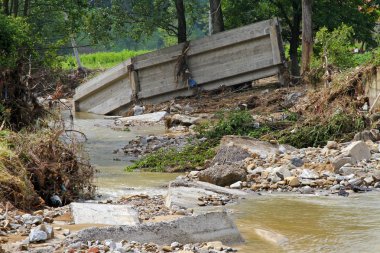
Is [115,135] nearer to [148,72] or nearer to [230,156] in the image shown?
[148,72]

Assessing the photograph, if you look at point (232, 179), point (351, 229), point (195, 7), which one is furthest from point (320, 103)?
point (195, 7)

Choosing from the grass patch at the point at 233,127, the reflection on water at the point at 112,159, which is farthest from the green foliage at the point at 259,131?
the reflection on water at the point at 112,159

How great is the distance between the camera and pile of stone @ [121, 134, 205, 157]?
15625mm

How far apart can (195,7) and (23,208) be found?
68.4 feet

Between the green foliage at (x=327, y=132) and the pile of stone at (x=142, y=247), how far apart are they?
21.4 feet

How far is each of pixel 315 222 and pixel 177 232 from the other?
2.04 meters

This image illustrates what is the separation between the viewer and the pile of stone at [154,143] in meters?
15.6

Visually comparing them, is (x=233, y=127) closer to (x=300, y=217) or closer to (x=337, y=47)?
(x=337, y=47)

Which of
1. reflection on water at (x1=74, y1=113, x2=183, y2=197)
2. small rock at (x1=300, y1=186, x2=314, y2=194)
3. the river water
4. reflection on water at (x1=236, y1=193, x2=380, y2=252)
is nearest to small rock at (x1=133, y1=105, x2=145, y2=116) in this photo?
reflection on water at (x1=74, y1=113, x2=183, y2=197)

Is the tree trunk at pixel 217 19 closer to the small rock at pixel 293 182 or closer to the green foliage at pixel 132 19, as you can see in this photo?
the green foliage at pixel 132 19

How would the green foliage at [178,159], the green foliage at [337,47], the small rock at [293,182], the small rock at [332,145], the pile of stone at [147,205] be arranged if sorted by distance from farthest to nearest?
the green foliage at [337,47], the green foliage at [178,159], the small rock at [332,145], the small rock at [293,182], the pile of stone at [147,205]

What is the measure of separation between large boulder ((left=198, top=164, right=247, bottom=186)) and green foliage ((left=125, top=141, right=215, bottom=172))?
1.78 meters

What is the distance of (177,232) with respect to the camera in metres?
7.77

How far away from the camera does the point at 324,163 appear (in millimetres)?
12031
